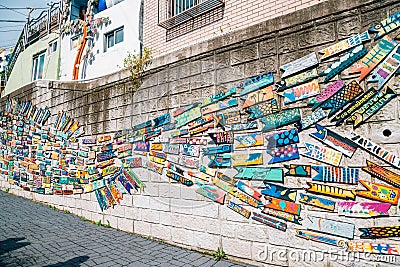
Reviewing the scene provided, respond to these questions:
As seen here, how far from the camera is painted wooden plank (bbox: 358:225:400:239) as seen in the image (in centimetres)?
244


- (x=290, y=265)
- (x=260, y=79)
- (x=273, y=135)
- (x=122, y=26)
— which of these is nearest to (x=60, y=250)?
(x=290, y=265)

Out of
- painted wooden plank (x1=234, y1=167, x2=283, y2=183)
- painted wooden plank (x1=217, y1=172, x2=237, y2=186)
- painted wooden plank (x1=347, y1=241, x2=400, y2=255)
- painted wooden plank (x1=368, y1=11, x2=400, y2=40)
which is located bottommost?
painted wooden plank (x1=347, y1=241, x2=400, y2=255)

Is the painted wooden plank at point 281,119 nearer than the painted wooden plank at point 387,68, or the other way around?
the painted wooden plank at point 387,68

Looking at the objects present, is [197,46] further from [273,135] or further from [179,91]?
[273,135]

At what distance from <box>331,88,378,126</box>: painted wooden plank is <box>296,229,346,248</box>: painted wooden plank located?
1.18 meters

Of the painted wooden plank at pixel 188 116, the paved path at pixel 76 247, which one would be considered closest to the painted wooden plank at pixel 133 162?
the painted wooden plank at pixel 188 116

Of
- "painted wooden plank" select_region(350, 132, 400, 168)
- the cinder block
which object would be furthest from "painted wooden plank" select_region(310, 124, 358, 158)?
the cinder block

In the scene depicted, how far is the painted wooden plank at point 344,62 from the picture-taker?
272 cm

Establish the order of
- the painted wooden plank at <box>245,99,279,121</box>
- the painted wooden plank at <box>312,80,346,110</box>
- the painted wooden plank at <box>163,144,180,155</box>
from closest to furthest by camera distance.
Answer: the painted wooden plank at <box>312,80,346,110</box>
the painted wooden plank at <box>245,99,279,121</box>
the painted wooden plank at <box>163,144,180,155</box>

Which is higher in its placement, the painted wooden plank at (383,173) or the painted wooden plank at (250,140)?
the painted wooden plank at (250,140)

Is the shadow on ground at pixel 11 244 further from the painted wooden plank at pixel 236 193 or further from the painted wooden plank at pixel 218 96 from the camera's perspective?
the painted wooden plank at pixel 218 96

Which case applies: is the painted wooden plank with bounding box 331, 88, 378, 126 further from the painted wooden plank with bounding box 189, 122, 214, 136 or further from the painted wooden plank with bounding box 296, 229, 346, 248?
the painted wooden plank with bounding box 189, 122, 214, 136

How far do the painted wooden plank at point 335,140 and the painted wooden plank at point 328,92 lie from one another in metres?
0.25

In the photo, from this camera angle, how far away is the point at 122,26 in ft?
30.5
